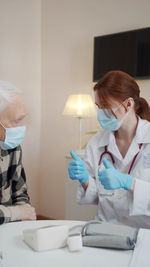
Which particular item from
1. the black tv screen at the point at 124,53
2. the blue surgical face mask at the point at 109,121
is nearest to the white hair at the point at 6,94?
the blue surgical face mask at the point at 109,121

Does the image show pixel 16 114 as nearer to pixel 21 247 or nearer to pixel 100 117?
pixel 100 117

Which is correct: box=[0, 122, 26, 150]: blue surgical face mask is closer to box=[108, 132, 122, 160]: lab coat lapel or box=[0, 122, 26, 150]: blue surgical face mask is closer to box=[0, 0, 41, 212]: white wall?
box=[108, 132, 122, 160]: lab coat lapel

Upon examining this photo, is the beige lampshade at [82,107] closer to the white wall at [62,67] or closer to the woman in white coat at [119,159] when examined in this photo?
the white wall at [62,67]

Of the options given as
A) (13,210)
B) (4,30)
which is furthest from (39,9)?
(13,210)

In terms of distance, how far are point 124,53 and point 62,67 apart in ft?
2.65

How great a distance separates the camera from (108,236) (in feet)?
2.97

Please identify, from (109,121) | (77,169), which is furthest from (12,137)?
(109,121)

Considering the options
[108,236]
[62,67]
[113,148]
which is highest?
[62,67]

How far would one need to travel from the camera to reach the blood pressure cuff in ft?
2.89

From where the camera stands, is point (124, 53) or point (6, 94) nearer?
point (6, 94)

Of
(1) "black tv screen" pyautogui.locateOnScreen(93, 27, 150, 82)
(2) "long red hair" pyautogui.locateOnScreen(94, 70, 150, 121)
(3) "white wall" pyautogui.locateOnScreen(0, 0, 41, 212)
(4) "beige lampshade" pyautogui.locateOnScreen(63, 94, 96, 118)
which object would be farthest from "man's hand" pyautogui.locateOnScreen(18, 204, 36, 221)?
(3) "white wall" pyautogui.locateOnScreen(0, 0, 41, 212)

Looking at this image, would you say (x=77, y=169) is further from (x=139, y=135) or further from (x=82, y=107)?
(x=82, y=107)

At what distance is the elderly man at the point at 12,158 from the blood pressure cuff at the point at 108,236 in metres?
0.40

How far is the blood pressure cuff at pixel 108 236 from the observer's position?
88cm
